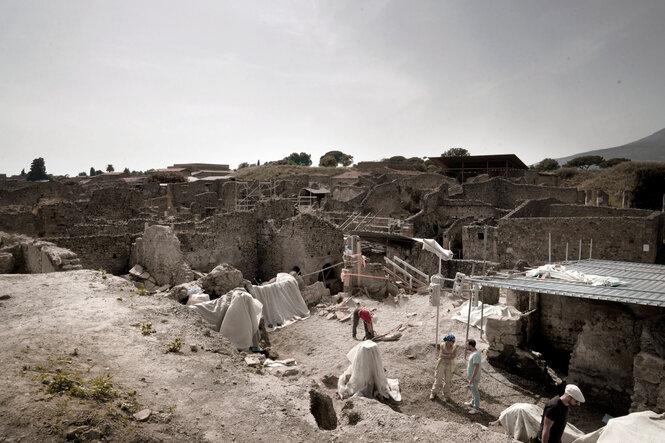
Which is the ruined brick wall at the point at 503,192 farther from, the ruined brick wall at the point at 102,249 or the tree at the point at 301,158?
the tree at the point at 301,158

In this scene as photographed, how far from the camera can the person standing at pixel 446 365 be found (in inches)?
283

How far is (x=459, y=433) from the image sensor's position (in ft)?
15.7

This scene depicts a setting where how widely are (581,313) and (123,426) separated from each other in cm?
974

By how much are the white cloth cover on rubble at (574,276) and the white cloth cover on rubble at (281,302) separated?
23.5 feet

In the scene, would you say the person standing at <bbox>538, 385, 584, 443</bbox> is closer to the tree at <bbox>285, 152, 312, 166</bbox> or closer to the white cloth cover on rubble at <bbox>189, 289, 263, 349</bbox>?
the white cloth cover on rubble at <bbox>189, 289, 263, 349</bbox>

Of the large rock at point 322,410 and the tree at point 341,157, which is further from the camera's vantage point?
the tree at point 341,157

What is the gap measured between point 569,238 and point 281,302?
493 inches

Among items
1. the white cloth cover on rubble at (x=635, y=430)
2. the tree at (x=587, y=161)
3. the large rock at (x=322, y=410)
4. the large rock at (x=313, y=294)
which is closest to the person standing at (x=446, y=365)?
the large rock at (x=322, y=410)

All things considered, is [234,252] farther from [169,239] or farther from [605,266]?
[605,266]

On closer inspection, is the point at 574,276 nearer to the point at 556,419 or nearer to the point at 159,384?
the point at 556,419

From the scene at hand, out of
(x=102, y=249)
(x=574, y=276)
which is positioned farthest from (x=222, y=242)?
(x=574, y=276)

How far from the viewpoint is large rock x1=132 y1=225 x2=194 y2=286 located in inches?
490

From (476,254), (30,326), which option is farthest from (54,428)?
(476,254)

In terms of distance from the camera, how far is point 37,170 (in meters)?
77.5
